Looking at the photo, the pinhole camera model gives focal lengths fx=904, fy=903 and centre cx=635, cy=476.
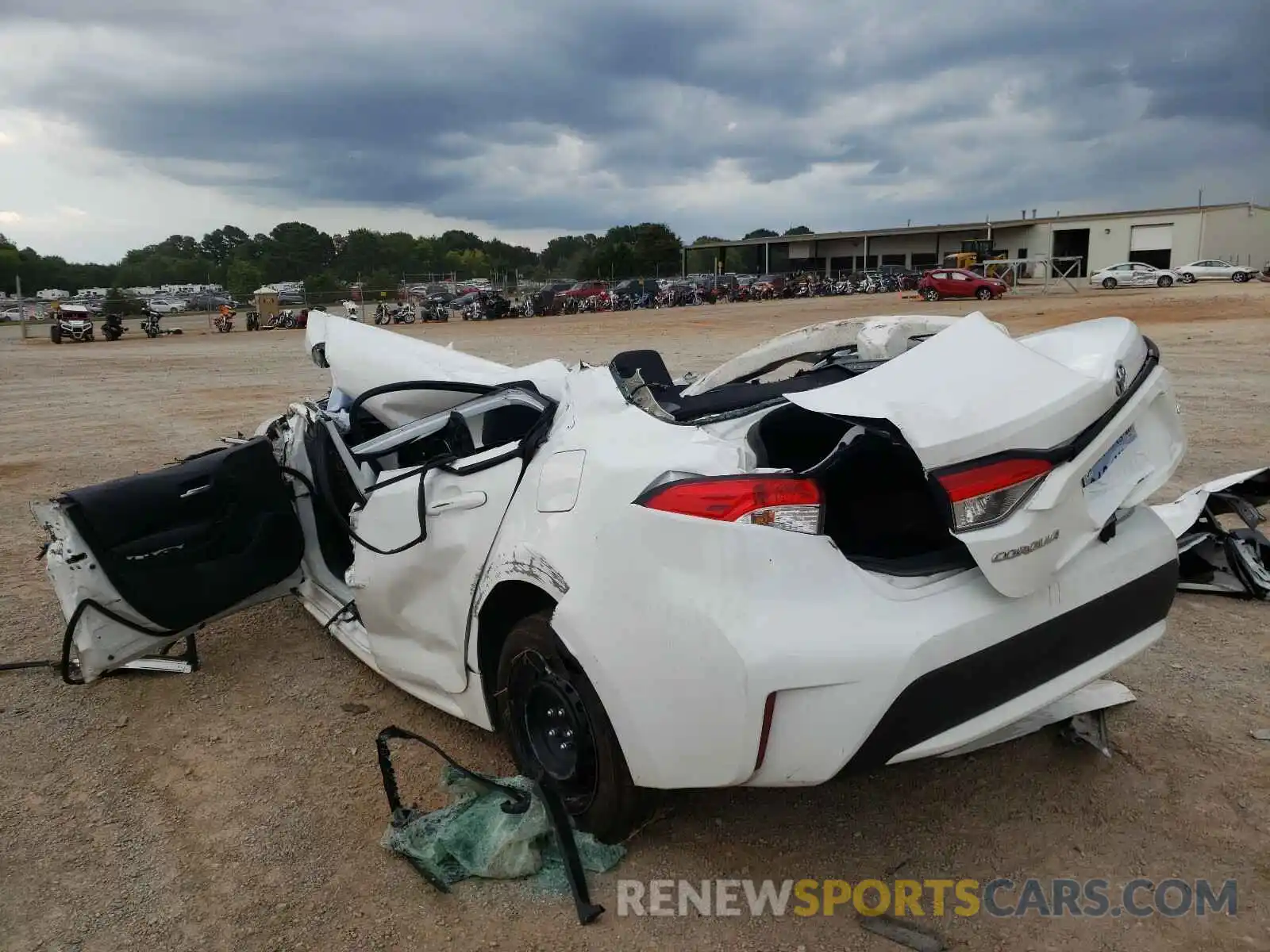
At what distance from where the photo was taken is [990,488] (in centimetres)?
206

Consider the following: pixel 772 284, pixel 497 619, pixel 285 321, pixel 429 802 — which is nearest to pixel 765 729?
pixel 497 619

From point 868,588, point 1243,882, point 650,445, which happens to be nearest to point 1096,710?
point 1243,882

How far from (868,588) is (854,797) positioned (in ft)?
3.50

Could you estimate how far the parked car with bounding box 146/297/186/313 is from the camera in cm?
4919

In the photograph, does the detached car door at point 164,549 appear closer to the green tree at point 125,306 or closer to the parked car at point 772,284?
the green tree at point 125,306

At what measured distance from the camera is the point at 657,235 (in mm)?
88125

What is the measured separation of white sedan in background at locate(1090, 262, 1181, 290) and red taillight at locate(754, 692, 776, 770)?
4610 cm

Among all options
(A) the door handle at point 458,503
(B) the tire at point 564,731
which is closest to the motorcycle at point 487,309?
(A) the door handle at point 458,503

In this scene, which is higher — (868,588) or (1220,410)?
(868,588)

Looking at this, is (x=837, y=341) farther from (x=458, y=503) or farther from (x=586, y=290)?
(x=586, y=290)

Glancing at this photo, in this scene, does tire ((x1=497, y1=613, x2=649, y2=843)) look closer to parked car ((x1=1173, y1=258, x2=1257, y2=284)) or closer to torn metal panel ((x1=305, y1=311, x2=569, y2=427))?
torn metal panel ((x1=305, y1=311, x2=569, y2=427))

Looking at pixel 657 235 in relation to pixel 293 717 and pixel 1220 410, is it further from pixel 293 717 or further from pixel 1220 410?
pixel 293 717

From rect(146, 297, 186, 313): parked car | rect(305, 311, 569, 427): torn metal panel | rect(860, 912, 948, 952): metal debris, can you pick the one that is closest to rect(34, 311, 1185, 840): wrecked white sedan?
rect(305, 311, 569, 427): torn metal panel

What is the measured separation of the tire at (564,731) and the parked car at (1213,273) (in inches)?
1914
